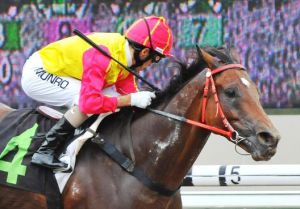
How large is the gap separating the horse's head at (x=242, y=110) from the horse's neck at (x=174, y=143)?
0.47 feet

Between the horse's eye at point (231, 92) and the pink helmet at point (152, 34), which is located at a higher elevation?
the pink helmet at point (152, 34)

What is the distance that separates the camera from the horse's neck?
448 centimetres

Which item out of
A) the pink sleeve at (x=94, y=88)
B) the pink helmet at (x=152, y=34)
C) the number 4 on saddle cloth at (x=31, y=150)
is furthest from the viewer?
the pink helmet at (x=152, y=34)

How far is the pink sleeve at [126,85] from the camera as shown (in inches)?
197

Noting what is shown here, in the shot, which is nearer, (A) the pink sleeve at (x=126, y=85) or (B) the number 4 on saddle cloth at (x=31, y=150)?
(B) the number 4 on saddle cloth at (x=31, y=150)

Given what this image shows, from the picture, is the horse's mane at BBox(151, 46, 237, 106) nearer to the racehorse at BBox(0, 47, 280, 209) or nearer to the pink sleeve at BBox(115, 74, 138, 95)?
the racehorse at BBox(0, 47, 280, 209)

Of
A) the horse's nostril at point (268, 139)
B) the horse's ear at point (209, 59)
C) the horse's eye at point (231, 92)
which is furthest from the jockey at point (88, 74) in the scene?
the horse's nostril at point (268, 139)

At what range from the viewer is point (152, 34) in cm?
468

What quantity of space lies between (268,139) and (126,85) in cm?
126

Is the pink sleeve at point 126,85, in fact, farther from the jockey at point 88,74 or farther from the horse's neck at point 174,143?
the horse's neck at point 174,143

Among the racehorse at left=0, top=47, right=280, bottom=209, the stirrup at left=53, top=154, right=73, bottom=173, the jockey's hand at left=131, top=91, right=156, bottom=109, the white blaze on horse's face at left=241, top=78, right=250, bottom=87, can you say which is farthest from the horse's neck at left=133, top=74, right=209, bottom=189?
the stirrup at left=53, top=154, right=73, bottom=173

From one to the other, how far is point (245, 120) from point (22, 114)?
4.95 ft

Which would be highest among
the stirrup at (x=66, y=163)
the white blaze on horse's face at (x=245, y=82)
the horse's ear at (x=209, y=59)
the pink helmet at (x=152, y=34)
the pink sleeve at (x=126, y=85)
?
the pink helmet at (x=152, y=34)

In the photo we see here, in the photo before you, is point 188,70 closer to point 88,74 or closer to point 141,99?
point 141,99
